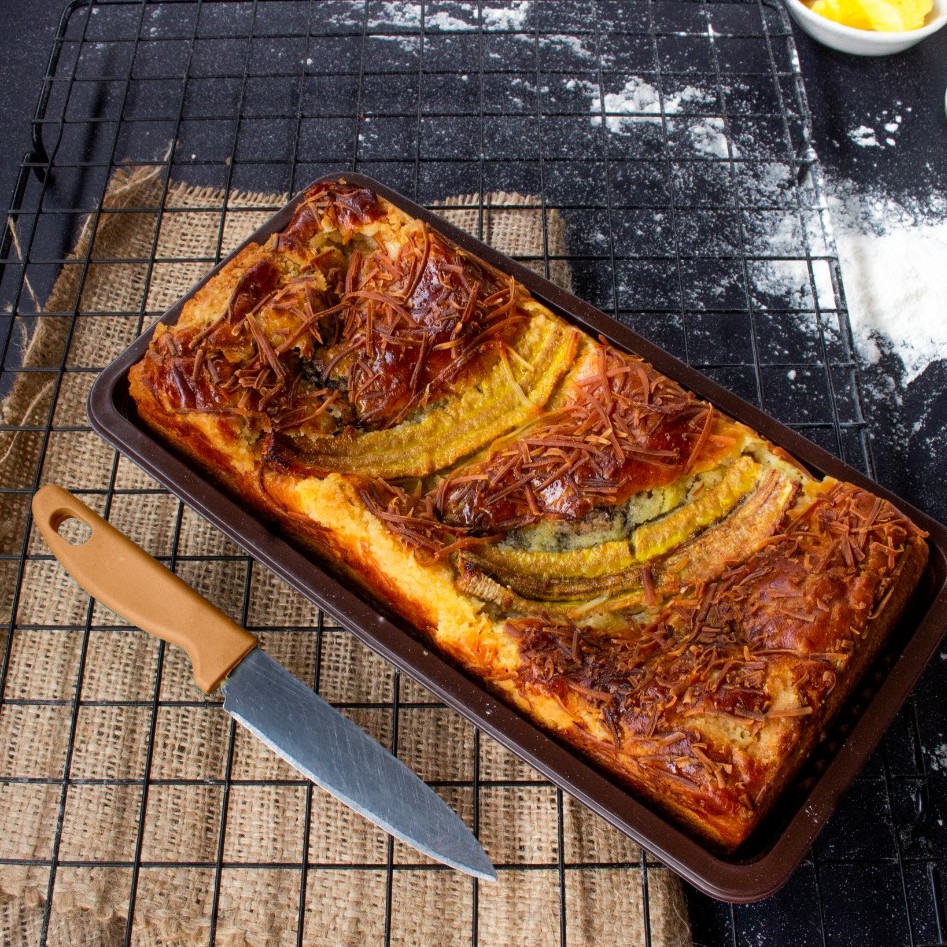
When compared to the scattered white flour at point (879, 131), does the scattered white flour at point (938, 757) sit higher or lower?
lower

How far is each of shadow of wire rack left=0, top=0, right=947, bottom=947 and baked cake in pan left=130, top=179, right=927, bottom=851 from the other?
62 cm

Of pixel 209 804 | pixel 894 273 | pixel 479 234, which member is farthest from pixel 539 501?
pixel 894 273

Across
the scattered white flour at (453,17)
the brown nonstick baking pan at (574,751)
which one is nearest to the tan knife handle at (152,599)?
the brown nonstick baking pan at (574,751)

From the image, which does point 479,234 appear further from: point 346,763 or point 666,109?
point 346,763

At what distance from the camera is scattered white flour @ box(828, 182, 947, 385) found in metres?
3.18

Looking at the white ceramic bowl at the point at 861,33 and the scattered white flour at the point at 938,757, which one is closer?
the scattered white flour at the point at 938,757

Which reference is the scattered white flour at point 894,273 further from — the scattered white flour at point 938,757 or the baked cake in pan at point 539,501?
the baked cake in pan at point 539,501

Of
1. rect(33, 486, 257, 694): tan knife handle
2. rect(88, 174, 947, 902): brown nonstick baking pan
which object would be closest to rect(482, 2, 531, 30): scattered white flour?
rect(88, 174, 947, 902): brown nonstick baking pan

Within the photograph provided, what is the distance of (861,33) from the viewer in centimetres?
342

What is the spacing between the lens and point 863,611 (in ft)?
6.10

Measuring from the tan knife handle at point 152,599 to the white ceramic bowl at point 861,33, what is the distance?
2.99 metres

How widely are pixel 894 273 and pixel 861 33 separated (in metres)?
0.93

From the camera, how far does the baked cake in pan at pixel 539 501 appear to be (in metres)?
1.81

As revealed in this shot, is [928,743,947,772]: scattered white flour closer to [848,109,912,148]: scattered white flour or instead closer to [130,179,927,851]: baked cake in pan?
[130,179,927,851]: baked cake in pan
